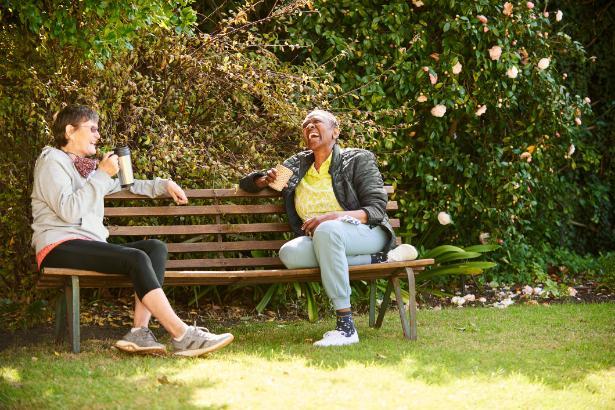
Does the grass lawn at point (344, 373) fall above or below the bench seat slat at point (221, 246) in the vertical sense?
below

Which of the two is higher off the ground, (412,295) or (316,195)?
(316,195)

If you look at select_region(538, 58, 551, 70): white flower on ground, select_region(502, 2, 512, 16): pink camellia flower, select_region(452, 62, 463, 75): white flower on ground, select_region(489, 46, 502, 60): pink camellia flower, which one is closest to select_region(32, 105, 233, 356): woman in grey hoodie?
Result: select_region(452, 62, 463, 75): white flower on ground

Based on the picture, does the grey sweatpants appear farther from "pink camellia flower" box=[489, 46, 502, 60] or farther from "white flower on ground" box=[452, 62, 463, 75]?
"pink camellia flower" box=[489, 46, 502, 60]

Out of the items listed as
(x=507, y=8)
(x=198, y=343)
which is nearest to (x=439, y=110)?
(x=507, y=8)

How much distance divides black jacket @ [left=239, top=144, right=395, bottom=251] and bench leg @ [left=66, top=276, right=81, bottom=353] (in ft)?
4.30

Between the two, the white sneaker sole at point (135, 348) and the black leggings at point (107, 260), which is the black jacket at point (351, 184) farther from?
the white sneaker sole at point (135, 348)

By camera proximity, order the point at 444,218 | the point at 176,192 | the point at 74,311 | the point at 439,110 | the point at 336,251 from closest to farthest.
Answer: the point at 74,311, the point at 336,251, the point at 176,192, the point at 439,110, the point at 444,218

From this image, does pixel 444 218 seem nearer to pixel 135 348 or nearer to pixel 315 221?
pixel 315 221

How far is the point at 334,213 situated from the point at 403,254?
0.47m

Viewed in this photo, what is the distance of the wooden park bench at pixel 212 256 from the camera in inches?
174

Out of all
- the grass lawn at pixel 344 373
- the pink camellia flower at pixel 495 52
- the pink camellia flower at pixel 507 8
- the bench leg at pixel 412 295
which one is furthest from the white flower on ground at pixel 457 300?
the pink camellia flower at pixel 507 8

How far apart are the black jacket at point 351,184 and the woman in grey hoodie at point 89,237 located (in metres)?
0.98

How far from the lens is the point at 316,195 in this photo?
16.8ft

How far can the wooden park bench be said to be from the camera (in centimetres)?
442
